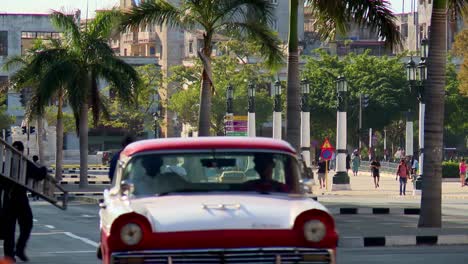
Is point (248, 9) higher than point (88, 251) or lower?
higher

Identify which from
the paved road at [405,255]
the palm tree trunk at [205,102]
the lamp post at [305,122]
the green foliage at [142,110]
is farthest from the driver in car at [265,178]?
the green foliage at [142,110]

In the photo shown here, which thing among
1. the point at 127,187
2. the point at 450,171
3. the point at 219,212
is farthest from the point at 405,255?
the point at 450,171

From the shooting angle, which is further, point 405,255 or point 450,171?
point 450,171

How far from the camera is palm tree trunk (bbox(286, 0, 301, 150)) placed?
113ft

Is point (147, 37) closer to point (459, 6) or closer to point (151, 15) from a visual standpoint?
point (151, 15)

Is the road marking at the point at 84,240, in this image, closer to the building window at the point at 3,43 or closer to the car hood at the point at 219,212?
the car hood at the point at 219,212

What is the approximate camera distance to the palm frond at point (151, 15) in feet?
126

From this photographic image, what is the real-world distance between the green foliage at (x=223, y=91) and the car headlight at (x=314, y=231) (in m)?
90.5

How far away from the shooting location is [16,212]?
779 inches

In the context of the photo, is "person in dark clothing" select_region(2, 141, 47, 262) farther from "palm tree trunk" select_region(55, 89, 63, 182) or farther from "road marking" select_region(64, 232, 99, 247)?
"palm tree trunk" select_region(55, 89, 63, 182)

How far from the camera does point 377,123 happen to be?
346ft

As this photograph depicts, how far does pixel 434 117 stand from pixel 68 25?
31.7 meters

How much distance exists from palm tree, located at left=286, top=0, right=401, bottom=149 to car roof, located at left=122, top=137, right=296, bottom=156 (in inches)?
703

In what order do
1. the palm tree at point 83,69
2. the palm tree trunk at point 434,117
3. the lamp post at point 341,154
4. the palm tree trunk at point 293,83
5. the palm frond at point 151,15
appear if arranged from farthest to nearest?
the lamp post at point 341,154, the palm tree at point 83,69, the palm frond at point 151,15, the palm tree trunk at point 293,83, the palm tree trunk at point 434,117
